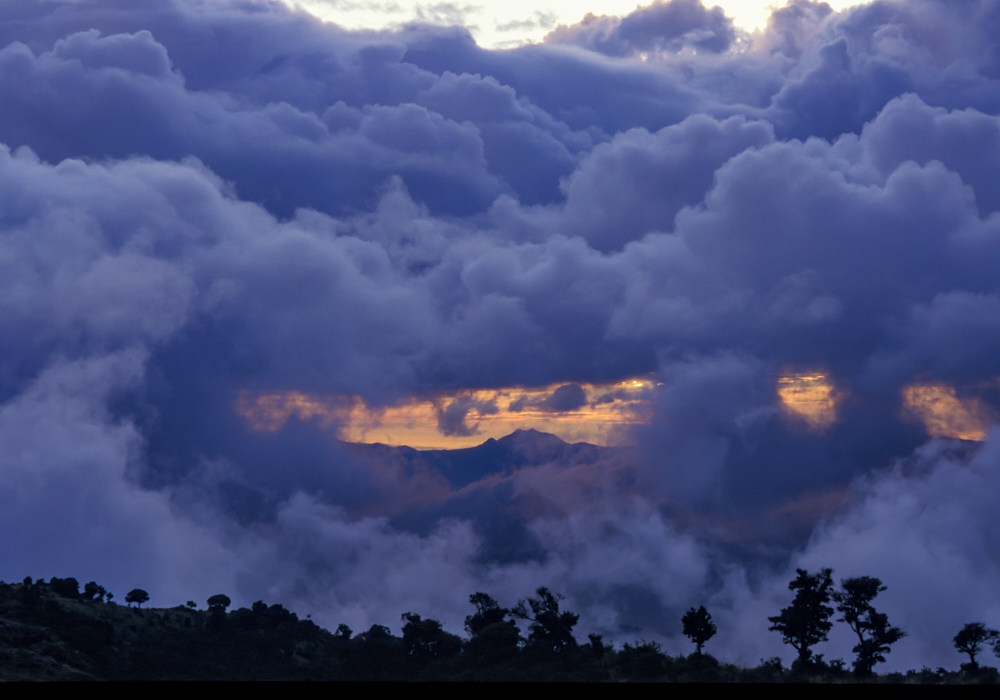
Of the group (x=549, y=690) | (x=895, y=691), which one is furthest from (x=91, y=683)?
(x=895, y=691)

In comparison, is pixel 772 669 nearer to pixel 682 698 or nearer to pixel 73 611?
pixel 682 698

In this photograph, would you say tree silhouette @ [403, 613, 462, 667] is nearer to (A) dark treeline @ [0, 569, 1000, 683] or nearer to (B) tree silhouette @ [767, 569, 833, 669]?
(A) dark treeline @ [0, 569, 1000, 683]

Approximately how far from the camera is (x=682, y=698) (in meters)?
19.4

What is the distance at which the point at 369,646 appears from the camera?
8538 centimetres

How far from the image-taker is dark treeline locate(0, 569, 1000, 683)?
67.1 meters

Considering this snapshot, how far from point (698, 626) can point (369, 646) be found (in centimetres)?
3482

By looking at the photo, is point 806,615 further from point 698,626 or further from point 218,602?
point 218,602

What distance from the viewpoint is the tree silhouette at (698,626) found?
71.1 meters

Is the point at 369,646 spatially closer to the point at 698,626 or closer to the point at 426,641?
the point at 426,641

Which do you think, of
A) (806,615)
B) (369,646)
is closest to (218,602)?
(369,646)

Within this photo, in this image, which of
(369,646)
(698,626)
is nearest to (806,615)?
(698,626)

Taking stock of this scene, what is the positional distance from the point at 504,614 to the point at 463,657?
6.32 meters

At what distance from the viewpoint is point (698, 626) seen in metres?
71.8

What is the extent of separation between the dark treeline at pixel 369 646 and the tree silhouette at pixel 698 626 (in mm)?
89
